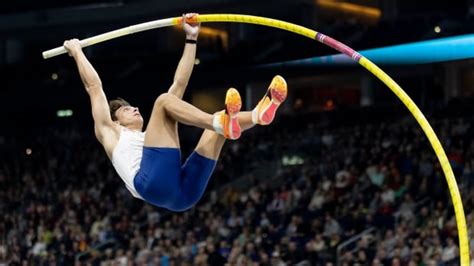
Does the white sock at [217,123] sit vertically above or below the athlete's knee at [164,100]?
below

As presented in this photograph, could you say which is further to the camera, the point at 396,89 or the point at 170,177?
the point at 396,89

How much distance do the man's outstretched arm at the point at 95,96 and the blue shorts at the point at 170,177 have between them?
0.73 meters

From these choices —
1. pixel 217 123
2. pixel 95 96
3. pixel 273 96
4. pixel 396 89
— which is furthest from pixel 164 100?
pixel 396 89

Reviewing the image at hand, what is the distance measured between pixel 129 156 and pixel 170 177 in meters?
0.58

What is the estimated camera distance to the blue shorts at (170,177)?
9.85 m

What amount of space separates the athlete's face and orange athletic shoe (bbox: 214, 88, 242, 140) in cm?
145

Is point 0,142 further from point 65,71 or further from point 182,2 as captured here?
point 182,2

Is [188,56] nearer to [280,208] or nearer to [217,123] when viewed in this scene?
[217,123]

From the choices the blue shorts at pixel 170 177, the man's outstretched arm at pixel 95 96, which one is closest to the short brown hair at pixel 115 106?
the man's outstretched arm at pixel 95 96

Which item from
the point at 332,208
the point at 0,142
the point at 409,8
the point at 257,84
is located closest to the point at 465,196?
the point at 332,208

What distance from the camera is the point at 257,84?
2917 centimetres

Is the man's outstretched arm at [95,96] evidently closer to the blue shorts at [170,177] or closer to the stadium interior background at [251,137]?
the blue shorts at [170,177]

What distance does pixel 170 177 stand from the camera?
9.91 meters

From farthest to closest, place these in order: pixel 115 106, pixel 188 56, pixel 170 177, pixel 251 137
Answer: pixel 251 137
pixel 115 106
pixel 188 56
pixel 170 177
